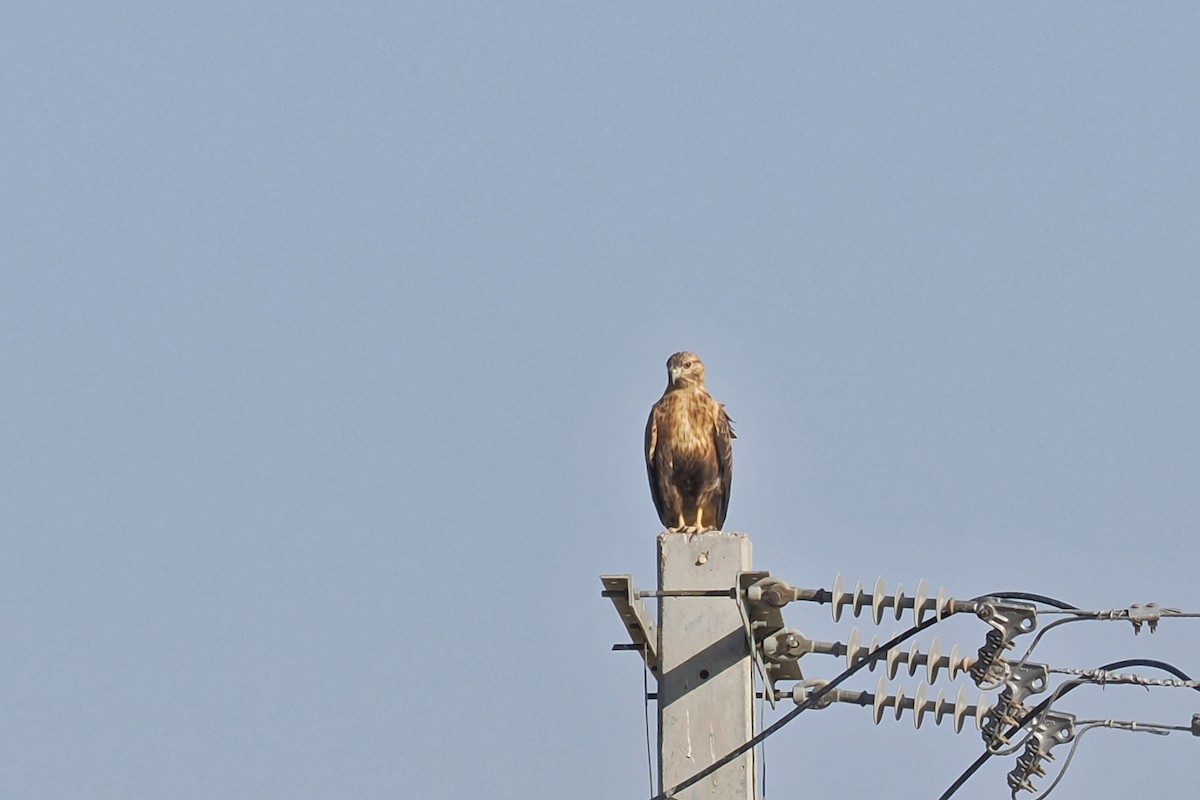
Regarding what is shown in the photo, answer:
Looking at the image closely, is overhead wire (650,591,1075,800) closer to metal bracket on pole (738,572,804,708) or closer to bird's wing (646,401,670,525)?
metal bracket on pole (738,572,804,708)

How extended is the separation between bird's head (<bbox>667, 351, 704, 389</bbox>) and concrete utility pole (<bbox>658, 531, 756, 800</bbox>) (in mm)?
4340

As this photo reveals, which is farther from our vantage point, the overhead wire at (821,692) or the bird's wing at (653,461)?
the bird's wing at (653,461)

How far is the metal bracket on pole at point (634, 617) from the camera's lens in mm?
9227

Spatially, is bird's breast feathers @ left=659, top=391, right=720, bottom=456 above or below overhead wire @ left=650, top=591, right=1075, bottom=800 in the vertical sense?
above

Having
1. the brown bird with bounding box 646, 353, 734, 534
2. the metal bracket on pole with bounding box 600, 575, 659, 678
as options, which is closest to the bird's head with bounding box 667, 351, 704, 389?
the brown bird with bounding box 646, 353, 734, 534

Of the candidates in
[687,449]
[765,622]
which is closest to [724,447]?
[687,449]

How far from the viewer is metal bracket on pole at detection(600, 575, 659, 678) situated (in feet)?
30.3

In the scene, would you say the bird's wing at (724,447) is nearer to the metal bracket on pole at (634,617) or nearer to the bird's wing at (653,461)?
the bird's wing at (653,461)

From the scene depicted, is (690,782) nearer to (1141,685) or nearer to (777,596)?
(777,596)

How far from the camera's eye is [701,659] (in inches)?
361

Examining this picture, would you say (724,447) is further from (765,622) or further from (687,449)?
(765,622)

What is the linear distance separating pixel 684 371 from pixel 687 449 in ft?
1.69

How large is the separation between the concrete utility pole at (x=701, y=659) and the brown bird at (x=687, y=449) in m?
4.07

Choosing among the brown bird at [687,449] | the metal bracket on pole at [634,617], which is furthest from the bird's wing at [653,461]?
the metal bracket on pole at [634,617]
